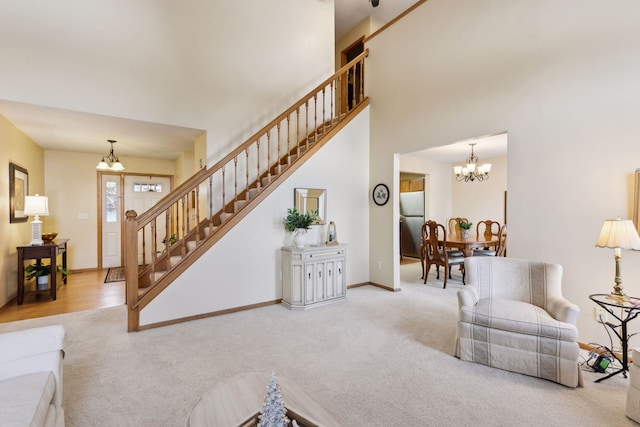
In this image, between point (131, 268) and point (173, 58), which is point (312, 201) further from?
point (173, 58)

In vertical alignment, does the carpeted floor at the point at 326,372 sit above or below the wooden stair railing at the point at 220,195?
below

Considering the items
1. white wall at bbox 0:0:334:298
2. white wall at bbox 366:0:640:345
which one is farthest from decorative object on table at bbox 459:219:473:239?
white wall at bbox 0:0:334:298

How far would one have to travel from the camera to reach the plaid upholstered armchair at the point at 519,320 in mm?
2258

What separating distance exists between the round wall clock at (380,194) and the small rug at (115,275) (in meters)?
4.88

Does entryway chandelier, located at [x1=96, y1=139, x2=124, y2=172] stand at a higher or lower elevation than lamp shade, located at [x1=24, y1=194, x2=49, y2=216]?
higher

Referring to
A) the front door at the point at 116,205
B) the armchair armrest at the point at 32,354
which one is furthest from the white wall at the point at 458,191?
the armchair armrest at the point at 32,354

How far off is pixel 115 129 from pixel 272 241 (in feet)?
9.48

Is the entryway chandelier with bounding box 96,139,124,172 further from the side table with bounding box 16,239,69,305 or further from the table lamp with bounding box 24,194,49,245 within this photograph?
the side table with bounding box 16,239,69,305

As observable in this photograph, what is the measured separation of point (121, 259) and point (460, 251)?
23.4 ft

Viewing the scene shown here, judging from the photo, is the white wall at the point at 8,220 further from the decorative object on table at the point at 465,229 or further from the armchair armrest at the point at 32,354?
the decorative object on table at the point at 465,229

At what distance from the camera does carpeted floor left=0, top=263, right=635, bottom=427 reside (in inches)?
76.4

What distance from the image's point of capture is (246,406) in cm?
138

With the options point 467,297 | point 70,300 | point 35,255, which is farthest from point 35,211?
point 467,297

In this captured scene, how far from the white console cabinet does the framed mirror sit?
1.94ft
